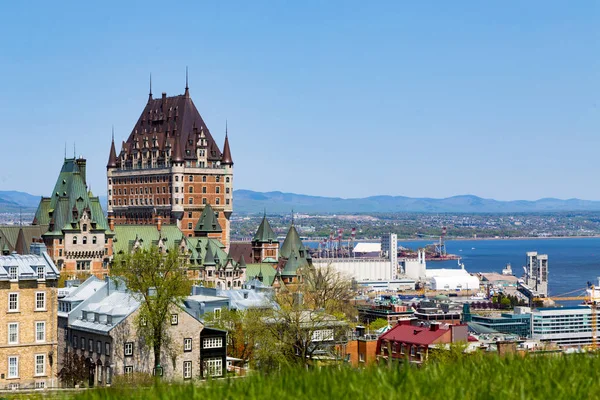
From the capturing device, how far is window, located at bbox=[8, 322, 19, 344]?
210ft

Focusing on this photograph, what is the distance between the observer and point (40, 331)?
6475 centimetres

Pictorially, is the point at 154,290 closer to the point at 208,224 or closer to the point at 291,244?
the point at 208,224

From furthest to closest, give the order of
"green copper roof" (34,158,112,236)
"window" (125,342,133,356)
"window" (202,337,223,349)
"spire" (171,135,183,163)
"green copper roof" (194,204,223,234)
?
"spire" (171,135,183,163)
"green copper roof" (194,204,223,234)
"green copper roof" (34,158,112,236)
"window" (202,337,223,349)
"window" (125,342,133,356)

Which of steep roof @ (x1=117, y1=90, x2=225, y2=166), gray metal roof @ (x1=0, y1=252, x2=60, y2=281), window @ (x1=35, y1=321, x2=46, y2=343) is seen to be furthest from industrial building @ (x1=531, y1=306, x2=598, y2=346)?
gray metal roof @ (x1=0, y1=252, x2=60, y2=281)

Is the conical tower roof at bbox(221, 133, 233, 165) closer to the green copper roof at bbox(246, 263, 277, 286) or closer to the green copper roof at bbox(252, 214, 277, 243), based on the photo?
the green copper roof at bbox(252, 214, 277, 243)

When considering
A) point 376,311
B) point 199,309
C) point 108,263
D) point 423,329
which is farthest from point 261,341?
point 376,311

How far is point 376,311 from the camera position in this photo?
186000 millimetres

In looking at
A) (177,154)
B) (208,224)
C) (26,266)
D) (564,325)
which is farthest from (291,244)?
(26,266)

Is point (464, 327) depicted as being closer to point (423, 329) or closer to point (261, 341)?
point (423, 329)

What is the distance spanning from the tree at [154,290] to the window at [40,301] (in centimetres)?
577

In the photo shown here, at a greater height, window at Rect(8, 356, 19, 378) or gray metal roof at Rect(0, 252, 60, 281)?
gray metal roof at Rect(0, 252, 60, 281)

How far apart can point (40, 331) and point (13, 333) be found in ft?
4.75

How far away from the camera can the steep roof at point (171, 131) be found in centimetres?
15888

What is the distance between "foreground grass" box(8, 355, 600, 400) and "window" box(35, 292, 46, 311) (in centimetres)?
4126
